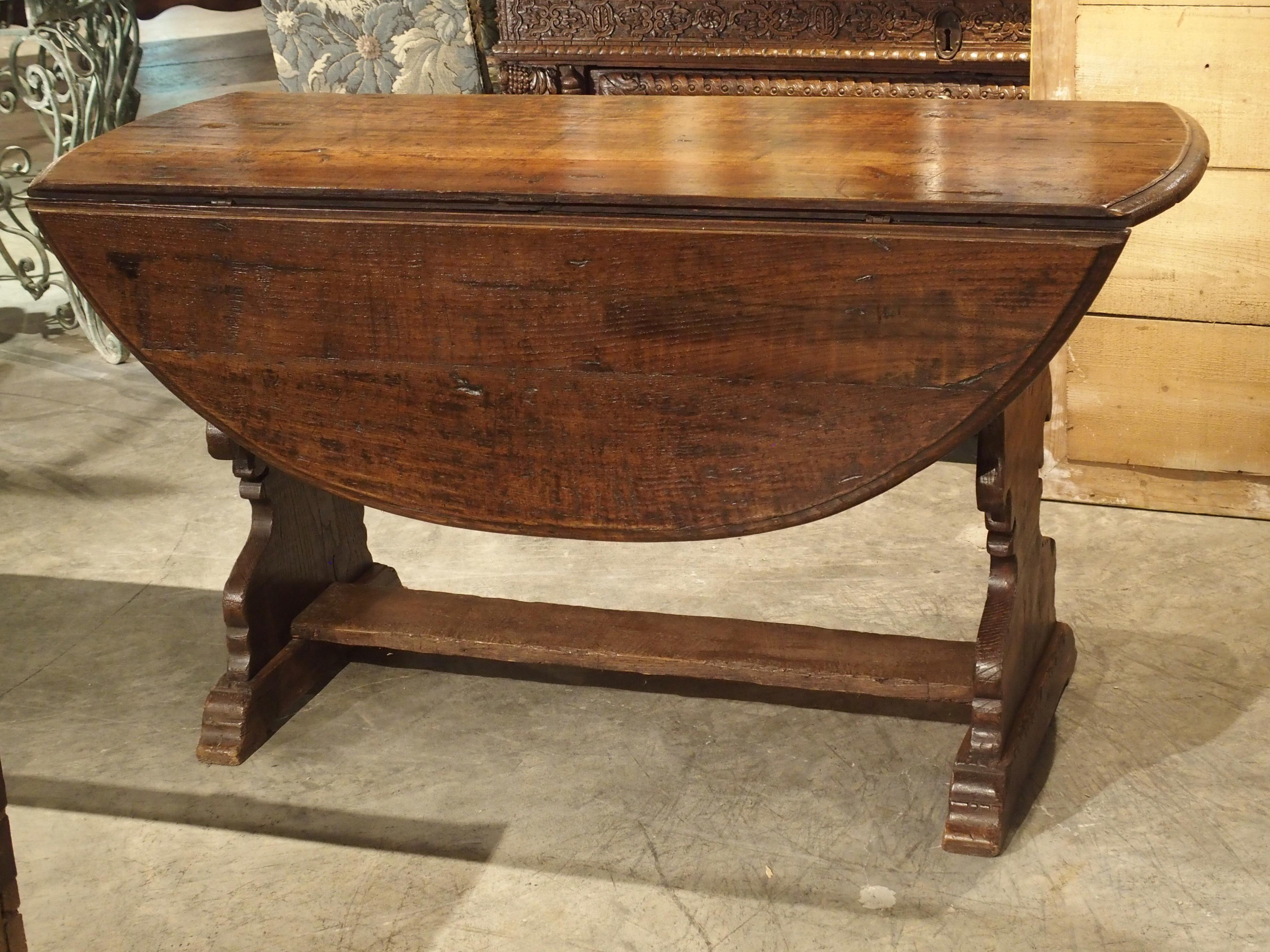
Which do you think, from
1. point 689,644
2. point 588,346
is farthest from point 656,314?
point 689,644

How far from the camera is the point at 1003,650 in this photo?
1.92 m

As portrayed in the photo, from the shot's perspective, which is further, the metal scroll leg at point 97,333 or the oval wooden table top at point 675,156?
the metal scroll leg at point 97,333

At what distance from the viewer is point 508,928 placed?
5.96ft

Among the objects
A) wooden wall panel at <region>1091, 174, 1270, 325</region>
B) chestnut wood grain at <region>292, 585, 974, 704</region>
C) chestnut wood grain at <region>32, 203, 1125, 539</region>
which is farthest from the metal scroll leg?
wooden wall panel at <region>1091, 174, 1270, 325</region>

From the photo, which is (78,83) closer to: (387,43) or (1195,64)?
(387,43)

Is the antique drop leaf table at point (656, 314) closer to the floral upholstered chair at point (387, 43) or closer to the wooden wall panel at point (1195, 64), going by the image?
the wooden wall panel at point (1195, 64)

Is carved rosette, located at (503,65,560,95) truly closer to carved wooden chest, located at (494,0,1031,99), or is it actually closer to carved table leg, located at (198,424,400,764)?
carved wooden chest, located at (494,0,1031,99)

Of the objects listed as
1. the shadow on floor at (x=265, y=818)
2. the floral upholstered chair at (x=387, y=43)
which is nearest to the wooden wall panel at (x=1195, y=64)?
the floral upholstered chair at (x=387, y=43)

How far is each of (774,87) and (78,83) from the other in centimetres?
193

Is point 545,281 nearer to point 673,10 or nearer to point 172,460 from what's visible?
point 673,10

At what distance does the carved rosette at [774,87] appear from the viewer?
2.98m

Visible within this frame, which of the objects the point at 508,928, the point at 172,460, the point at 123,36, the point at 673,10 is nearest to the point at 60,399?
the point at 172,460

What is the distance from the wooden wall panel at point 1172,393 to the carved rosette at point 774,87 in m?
0.56

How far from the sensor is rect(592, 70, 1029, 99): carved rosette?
2.98 m
